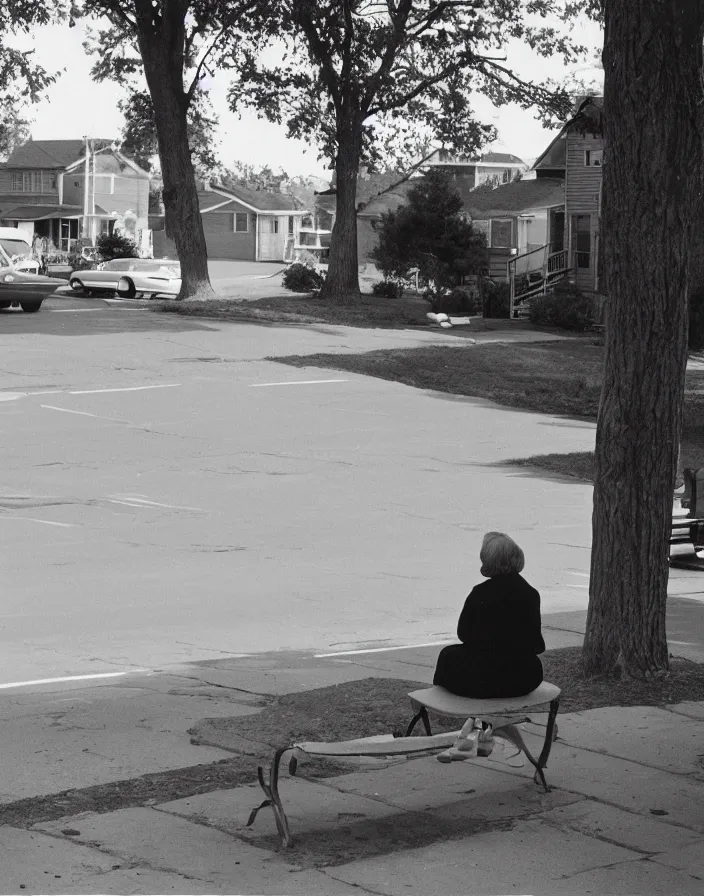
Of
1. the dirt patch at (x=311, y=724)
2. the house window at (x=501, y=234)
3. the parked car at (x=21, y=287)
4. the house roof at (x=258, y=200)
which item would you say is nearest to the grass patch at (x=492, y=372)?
the parked car at (x=21, y=287)

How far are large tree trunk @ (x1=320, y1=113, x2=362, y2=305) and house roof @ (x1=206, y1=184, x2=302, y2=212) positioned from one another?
55.7 meters

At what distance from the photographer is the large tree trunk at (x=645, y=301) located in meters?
9.05

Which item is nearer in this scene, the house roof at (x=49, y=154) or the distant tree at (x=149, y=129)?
the distant tree at (x=149, y=129)

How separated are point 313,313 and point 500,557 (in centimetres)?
3477

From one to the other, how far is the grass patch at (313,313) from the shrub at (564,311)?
0.56 metres

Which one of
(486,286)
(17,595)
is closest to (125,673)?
(17,595)

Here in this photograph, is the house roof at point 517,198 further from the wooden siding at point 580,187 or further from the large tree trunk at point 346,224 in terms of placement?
the large tree trunk at point 346,224

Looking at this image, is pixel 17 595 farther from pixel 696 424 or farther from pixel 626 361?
pixel 696 424

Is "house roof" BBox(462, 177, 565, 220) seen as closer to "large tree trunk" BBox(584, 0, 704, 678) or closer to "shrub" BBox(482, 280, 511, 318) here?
"shrub" BBox(482, 280, 511, 318)

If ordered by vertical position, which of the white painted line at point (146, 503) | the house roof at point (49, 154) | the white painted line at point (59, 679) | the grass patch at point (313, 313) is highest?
the house roof at point (49, 154)

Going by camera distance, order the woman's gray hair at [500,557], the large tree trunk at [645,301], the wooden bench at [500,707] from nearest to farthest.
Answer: the wooden bench at [500,707] < the woman's gray hair at [500,557] < the large tree trunk at [645,301]

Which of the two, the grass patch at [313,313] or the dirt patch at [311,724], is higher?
the grass patch at [313,313]

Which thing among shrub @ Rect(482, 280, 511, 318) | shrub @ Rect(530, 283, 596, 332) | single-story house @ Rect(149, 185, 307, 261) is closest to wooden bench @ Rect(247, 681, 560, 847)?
shrub @ Rect(530, 283, 596, 332)

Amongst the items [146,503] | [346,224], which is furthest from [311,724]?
[346,224]
